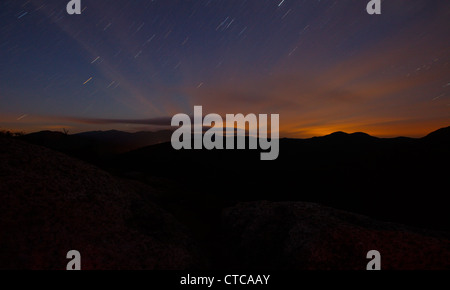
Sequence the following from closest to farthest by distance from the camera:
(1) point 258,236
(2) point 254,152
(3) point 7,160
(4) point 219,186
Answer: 1. (3) point 7,160
2. (1) point 258,236
3. (4) point 219,186
4. (2) point 254,152

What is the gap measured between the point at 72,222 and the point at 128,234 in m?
1.15

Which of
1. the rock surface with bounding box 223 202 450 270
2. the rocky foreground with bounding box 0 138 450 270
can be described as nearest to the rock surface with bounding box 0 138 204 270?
the rocky foreground with bounding box 0 138 450 270

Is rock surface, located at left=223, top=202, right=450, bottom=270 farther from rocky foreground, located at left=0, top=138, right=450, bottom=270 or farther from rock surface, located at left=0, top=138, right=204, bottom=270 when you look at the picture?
rock surface, located at left=0, top=138, right=204, bottom=270

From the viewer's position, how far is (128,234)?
5.02 m

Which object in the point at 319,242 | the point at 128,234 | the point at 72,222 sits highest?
the point at 72,222

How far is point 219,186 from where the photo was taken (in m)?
31.2

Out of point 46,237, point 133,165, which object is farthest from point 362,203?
point 133,165

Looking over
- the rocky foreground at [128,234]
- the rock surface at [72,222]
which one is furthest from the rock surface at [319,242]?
the rock surface at [72,222]

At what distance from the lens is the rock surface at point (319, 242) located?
4637 mm

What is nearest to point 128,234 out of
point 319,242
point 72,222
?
point 72,222

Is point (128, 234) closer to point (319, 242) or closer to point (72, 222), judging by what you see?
point (72, 222)

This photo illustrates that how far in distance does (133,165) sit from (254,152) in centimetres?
2472

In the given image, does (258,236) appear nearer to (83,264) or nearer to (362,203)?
(83,264)

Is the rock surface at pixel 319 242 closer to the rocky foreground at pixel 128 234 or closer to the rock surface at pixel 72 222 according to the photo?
the rocky foreground at pixel 128 234
